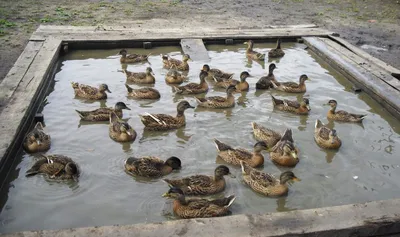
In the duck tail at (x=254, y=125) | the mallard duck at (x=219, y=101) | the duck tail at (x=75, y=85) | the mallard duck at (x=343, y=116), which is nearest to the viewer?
the duck tail at (x=254, y=125)

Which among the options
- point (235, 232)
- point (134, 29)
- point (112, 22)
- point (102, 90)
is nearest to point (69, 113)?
point (102, 90)

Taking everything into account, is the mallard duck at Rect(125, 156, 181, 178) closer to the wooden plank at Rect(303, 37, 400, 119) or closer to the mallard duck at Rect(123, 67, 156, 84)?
the mallard duck at Rect(123, 67, 156, 84)

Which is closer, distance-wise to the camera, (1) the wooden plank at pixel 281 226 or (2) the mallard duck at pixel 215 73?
(1) the wooden plank at pixel 281 226

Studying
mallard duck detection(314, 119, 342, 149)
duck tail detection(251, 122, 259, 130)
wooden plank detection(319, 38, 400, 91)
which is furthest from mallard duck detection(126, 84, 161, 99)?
wooden plank detection(319, 38, 400, 91)

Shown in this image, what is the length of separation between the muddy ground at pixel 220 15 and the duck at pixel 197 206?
819cm

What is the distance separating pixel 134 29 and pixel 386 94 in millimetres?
8083

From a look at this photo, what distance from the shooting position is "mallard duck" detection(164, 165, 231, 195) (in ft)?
19.7

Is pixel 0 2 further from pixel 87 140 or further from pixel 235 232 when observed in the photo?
pixel 235 232

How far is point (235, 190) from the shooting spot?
617 centimetres

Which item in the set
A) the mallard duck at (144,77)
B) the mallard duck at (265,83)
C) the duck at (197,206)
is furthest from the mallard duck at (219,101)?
the duck at (197,206)

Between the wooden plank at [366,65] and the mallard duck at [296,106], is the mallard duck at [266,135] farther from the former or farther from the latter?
the wooden plank at [366,65]

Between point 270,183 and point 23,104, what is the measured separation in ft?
15.5

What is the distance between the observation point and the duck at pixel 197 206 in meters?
5.46

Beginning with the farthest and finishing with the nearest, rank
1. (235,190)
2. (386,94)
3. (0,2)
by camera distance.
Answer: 1. (0,2)
2. (386,94)
3. (235,190)
